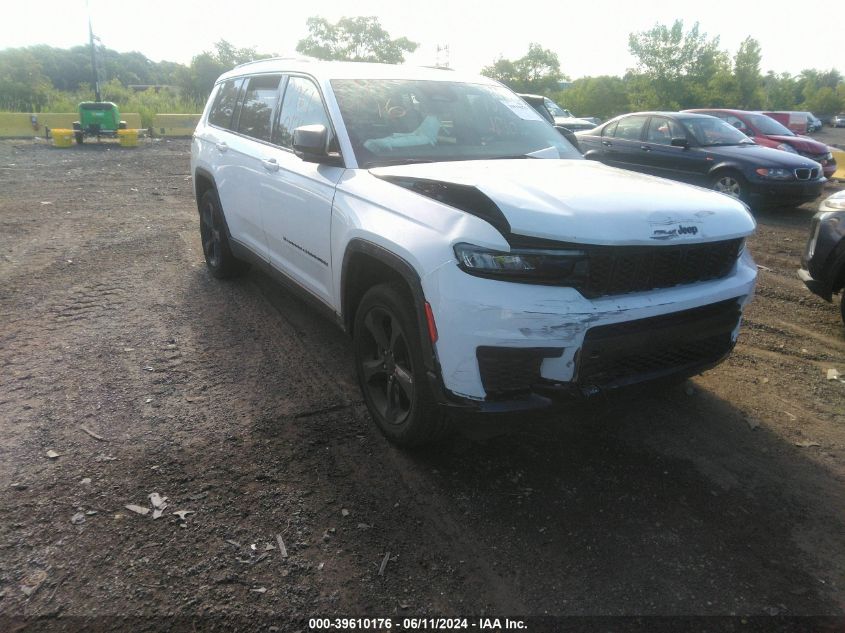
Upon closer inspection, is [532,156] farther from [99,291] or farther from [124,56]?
[124,56]

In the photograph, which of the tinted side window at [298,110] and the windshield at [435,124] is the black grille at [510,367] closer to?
the windshield at [435,124]

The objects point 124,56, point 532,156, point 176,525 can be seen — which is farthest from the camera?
point 124,56

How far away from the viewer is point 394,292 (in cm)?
293

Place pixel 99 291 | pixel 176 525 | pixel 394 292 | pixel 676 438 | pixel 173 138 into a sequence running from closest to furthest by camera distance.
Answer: pixel 176 525
pixel 394 292
pixel 676 438
pixel 99 291
pixel 173 138

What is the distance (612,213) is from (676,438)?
1447 millimetres

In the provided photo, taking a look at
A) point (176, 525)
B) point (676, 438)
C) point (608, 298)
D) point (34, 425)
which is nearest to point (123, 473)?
point (176, 525)

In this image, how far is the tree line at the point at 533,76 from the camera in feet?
120

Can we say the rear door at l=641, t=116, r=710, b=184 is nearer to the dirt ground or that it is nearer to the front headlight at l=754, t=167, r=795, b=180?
the front headlight at l=754, t=167, r=795, b=180

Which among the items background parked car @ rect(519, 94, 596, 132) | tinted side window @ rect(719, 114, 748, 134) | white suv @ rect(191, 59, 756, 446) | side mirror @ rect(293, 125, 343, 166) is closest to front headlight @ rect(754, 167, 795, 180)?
tinted side window @ rect(719, 114, 748, 134)

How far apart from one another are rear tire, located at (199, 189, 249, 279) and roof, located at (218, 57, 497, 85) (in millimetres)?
1423

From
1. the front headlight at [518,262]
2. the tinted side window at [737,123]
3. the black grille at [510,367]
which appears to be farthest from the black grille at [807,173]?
the black grille at [510,367]

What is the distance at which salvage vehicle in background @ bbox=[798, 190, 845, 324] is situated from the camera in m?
4.54

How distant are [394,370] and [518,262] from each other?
938 millimetres

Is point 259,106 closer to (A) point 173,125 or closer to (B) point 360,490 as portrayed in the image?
(B) point 360,490
